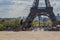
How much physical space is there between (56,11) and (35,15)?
743 millimetres

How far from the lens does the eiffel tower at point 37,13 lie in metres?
5.38

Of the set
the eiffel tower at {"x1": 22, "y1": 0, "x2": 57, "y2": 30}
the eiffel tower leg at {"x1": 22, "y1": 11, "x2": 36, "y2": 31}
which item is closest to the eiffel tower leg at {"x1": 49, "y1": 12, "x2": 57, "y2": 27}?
the eiffel tower at {"x1": 22, "y1": 0, "x2": 57, "y2": 30}

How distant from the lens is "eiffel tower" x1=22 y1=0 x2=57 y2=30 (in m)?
5.38

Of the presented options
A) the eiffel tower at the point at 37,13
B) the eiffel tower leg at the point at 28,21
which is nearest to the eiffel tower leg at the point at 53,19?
the eiffel tower at the point at 37,13

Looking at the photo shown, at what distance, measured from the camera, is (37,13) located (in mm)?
5715
